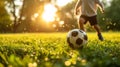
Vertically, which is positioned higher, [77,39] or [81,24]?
[77,39]

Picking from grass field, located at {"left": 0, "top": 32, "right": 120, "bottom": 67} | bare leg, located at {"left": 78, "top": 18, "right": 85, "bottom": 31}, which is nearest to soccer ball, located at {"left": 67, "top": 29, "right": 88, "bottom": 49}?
grass field, located at {"left": 0, "top": 32, "right": 120, "bottom": 67}

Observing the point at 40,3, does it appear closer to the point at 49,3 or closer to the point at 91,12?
the point at 49,3

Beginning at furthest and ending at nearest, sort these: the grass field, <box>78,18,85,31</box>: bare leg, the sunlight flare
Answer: the sunlight flare, <box>78,18,85,31</box>: bare leg, the grass field

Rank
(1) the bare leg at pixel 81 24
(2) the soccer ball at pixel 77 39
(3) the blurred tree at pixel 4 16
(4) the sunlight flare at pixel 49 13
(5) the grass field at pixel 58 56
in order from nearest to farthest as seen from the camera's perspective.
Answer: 1. (5) the grass field at pixel 58 56
2. (2) the soccer ball at pixel 77 39
3. (1) the bare leg at pixel 81 24
4. (3) the blurred tree at pixel 4 16
5. (4) the sunlight flare at pixel 49 13

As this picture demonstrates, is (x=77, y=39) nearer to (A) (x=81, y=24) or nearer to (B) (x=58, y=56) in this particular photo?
(B) (x=58, y=56)

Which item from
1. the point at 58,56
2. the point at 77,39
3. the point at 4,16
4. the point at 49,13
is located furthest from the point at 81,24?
the point at 4,16

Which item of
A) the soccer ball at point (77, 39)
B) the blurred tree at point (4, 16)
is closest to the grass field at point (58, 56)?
the soccer ball at point (77, 39)

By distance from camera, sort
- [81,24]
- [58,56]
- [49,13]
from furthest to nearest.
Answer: [49,13] → [81,24] → [58,56]

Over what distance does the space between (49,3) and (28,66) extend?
5490 centimetres

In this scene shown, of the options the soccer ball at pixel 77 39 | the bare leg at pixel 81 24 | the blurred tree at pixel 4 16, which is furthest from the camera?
the blurred tree at pixel 4 16

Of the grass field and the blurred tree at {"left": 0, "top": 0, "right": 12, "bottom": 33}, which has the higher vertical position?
the grass field

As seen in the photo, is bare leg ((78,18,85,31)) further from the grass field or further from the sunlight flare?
the sunlight flare

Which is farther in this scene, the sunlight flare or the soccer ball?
the sunlight flare

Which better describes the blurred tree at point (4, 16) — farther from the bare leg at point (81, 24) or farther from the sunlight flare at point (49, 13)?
the bare leg at point (81, 24)
